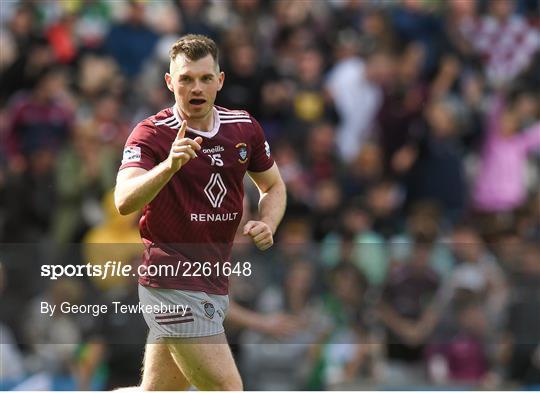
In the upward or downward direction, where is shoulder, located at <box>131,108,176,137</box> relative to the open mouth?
downward

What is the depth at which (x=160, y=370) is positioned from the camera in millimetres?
7695

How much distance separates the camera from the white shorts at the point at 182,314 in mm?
7574

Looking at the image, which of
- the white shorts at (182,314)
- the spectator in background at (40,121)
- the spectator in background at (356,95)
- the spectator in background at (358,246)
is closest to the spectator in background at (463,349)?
the spectator in background at (358,246)

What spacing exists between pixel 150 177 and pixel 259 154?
103cm

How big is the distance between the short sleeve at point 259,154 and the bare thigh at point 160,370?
111 cm

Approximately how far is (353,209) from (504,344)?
202cm

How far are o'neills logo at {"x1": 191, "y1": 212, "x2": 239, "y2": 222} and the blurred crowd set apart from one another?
92.3 inches

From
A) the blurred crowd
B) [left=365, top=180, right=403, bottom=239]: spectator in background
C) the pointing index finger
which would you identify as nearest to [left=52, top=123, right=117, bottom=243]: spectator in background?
the blurred crowd

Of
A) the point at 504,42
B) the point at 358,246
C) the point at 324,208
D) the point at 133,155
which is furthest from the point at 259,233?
the point at 504,42

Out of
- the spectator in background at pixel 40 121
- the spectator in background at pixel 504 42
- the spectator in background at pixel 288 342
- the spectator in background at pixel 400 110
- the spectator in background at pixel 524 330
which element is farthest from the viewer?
the spectator in background at pixel 504 42

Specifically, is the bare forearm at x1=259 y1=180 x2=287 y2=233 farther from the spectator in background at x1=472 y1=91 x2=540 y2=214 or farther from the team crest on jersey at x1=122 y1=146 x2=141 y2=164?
the spectator in background at x1=472 y1=91 x2=540 y2=214

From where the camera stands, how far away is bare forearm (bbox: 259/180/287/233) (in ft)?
26.3

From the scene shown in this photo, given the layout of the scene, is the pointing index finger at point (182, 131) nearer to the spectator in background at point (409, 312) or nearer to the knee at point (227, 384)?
the knee at point (227, 384)

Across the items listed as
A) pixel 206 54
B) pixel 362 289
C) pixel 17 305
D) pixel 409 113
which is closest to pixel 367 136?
pixel 409 113
